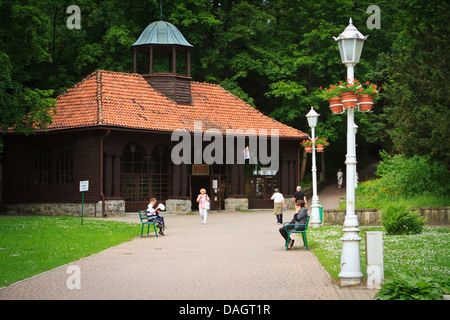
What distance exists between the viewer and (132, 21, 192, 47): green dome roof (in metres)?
38.8

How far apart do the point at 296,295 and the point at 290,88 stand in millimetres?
36520

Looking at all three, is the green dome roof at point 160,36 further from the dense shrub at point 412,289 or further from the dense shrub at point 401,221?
the dense shrub at point 412,289

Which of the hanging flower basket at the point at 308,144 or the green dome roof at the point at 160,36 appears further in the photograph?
the green dome roof at the point at 160,36

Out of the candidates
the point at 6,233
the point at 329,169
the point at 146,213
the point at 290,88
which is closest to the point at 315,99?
the point at 290,88

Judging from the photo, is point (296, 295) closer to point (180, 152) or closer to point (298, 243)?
point (298, 243)

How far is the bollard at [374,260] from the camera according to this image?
420 inches

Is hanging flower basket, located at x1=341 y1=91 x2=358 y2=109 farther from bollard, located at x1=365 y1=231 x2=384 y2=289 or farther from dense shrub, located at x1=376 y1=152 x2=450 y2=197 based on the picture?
dense shrub, located at x1=376 y1=152 x2=450 y2=197

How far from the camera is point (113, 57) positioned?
4478 cm

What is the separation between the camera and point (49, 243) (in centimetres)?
1812

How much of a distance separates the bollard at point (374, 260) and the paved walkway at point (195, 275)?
36 cm

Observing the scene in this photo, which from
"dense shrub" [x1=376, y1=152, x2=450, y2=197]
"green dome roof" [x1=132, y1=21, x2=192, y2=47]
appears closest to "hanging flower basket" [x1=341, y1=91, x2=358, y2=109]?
"dense shrub" [x1=376, y1=152, x2=450, y2=197]

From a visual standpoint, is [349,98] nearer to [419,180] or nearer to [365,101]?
[365,101]

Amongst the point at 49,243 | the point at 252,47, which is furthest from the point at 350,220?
the point at 252,47

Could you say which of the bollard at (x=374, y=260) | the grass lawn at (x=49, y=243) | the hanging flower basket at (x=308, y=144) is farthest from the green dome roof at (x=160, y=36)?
the bollard at (x=374, y=260)
